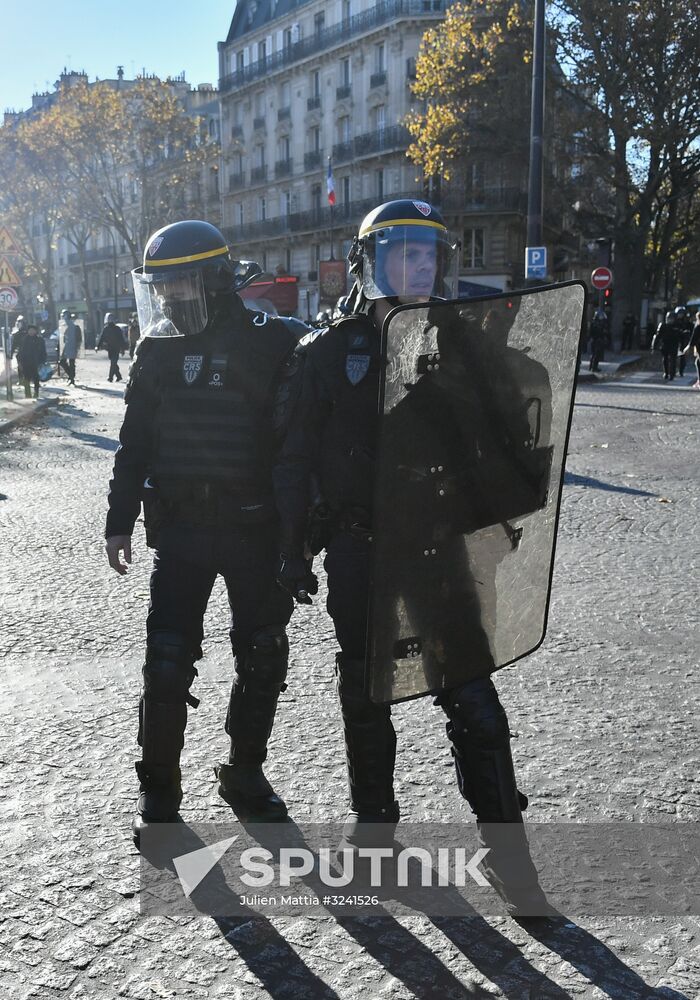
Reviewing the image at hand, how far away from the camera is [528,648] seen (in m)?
2.77

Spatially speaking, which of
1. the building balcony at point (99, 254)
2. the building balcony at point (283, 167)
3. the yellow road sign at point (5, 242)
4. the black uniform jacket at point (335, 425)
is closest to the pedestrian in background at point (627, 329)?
the yellow road sign at point (5, 242)

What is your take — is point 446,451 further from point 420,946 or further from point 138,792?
point 138,792

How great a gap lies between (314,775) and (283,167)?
2158 inches

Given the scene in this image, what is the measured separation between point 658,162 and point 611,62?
4.22m

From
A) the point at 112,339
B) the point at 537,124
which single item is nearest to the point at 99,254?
the point at 112,339

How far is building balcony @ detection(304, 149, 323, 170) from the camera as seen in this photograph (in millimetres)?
52094

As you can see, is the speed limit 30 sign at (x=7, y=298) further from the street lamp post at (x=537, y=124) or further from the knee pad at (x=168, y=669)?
the knee pad at (x=168, y=669)

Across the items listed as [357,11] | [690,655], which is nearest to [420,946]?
[690,655]

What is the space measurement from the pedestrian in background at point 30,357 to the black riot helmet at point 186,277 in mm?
19156

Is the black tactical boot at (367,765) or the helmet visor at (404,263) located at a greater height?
the helmet visor at (404,263)

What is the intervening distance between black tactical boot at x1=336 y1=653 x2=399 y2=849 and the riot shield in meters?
0.33

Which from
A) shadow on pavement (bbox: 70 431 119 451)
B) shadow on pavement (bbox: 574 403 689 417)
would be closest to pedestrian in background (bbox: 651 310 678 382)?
shadow on pavement (bbox: 574 403 689 417)

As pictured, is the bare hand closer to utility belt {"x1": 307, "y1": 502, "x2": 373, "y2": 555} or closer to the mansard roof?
utility belt {"x1": 307, "y1": 502, "x2": 373, "y2": 555}

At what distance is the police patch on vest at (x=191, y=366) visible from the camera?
9.73ft
